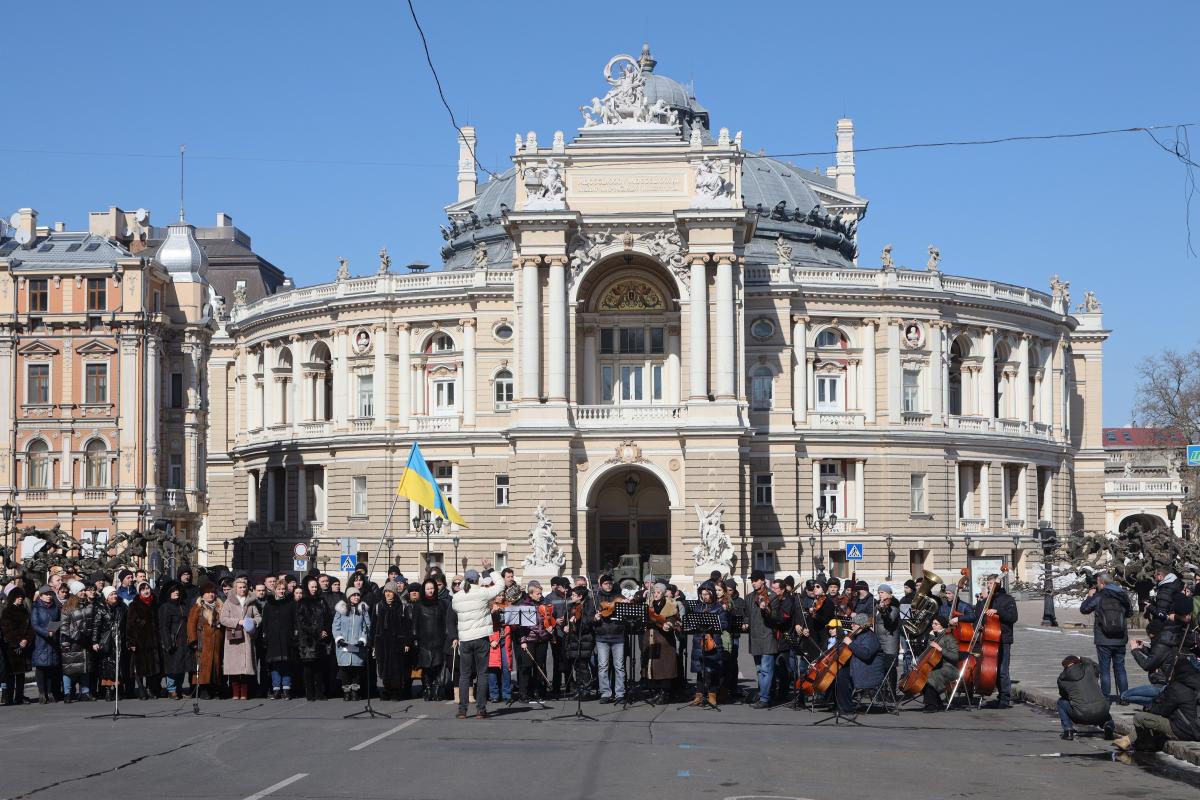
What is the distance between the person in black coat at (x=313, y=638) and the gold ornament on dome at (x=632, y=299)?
41072mm

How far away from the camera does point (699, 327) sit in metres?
62.8

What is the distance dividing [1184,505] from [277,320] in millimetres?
48895

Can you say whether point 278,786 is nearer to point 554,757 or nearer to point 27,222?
point 554,757

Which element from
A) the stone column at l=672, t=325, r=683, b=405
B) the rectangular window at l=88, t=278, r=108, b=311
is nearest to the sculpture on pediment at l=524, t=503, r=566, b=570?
the stone column at l=672, t=325, r=683, b=405

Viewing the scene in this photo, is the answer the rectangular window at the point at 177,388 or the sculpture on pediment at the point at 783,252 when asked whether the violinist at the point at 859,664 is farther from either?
the rectangular window at the point at 177,388

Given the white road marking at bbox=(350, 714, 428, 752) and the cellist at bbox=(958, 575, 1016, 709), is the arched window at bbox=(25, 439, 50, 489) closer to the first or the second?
the white road marking at bbox=(350, 714, 428, 752)

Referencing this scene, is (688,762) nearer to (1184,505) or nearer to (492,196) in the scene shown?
(492,196)

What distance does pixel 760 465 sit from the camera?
227 ft

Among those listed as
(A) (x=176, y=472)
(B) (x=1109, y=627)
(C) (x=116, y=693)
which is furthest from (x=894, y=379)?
(C) (x=116, y=693)

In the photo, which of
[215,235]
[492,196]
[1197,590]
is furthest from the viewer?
[215,235]

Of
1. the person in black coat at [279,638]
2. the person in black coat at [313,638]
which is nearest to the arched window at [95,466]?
the person in black coat at [279,638]

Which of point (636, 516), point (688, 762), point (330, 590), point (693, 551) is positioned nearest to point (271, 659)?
point (330, 590)

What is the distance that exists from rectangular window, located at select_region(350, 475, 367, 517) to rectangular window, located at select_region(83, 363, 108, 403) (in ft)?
56.3

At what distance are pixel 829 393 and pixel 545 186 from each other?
53.0 ft
